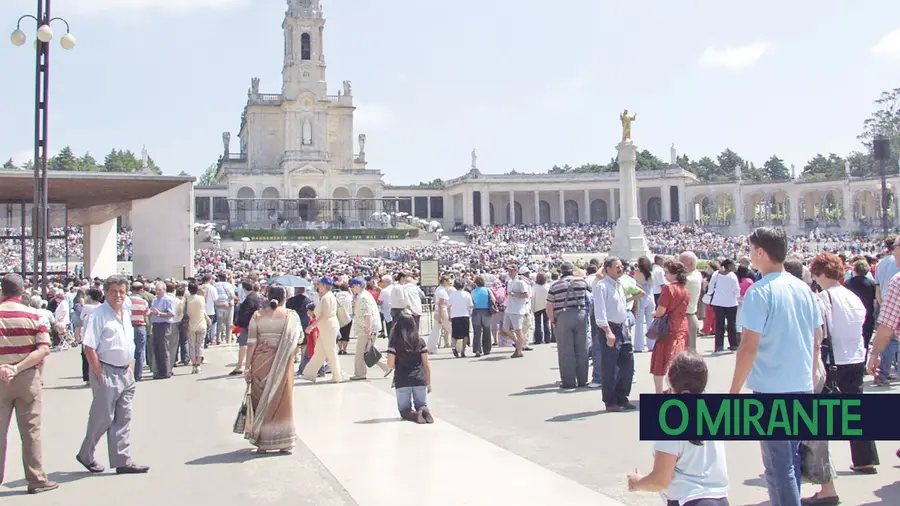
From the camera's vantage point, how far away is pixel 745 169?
11812 cm

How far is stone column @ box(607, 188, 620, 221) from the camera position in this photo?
7831 cm

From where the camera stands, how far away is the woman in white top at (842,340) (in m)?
6.30

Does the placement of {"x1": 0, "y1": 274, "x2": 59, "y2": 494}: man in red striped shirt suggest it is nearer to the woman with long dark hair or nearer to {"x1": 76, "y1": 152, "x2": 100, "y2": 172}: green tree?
the woman with long dark hair

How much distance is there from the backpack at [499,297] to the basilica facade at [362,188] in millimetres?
48964

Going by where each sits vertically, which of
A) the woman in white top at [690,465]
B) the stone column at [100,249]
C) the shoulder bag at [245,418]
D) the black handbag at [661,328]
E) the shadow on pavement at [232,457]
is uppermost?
the stone column at [100,249]

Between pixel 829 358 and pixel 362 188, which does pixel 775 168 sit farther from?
pixel 829 358

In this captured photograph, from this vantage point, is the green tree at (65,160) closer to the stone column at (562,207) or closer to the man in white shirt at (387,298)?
the stone column at (562,207)

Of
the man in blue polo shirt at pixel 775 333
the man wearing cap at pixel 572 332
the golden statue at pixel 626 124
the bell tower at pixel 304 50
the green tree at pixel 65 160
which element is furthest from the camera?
the green tree at pixel 65 160

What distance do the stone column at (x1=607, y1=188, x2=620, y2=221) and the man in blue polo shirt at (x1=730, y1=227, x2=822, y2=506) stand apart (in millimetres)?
74203

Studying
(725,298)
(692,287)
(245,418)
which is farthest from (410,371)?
(725,298)

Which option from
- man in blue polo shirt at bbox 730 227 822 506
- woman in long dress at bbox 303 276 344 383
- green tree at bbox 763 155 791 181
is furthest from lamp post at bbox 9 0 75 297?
green tree at bbox 763 155 791 181

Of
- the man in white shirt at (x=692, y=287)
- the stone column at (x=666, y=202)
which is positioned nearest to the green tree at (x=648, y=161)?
the stone column at (x=666, y=202)

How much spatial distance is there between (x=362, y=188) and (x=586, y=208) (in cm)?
2163

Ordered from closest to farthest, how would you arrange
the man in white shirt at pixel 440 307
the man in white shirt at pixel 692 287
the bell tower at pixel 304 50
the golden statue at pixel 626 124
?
1. the man in white shirt at pixel 692 287
2. the man in white shirt at pixel 440 307
3. the golden statue at pixel 626 124
4. the bell tower at pixel 304 50
